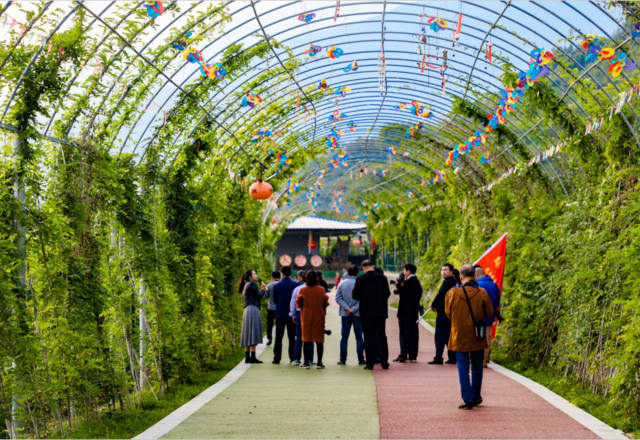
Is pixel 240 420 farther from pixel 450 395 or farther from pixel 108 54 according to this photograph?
pixel 108 54

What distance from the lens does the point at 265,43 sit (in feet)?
39.8

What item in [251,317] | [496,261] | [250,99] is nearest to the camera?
[496,261]

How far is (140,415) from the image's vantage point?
7.70 meters

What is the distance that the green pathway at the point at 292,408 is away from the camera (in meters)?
6.40

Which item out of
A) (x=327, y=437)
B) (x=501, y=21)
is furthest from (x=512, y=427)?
(x=501, y=21)

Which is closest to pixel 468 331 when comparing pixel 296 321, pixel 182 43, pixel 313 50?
pixel 296 321

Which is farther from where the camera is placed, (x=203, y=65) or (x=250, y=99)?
(x=250, y=99)

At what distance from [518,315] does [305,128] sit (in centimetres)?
914

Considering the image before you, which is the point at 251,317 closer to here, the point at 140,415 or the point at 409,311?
the point at 409,311

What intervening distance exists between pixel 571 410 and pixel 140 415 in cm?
456

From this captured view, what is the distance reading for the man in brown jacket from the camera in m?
7.35

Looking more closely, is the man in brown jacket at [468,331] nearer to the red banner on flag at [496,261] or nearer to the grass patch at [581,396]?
the grass patch at [581,396]

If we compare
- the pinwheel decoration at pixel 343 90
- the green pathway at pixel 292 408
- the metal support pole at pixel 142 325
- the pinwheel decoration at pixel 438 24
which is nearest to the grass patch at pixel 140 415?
the metal support pole at pixel 142 325

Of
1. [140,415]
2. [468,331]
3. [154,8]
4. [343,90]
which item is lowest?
[140,415]
